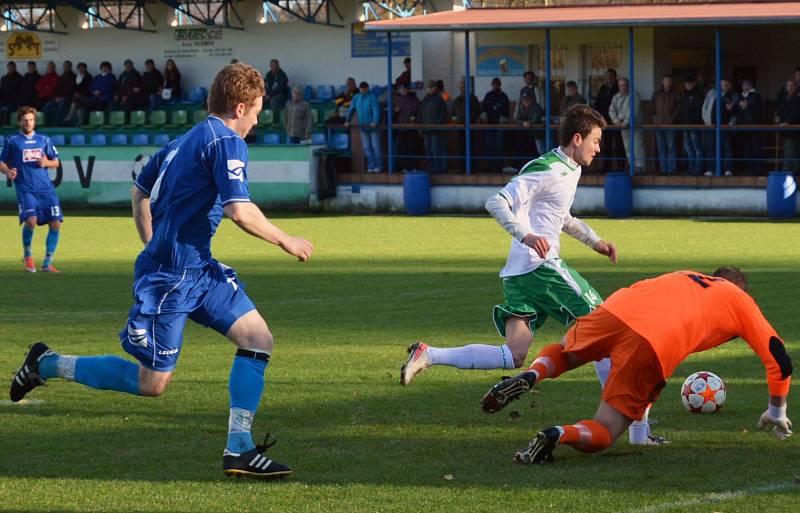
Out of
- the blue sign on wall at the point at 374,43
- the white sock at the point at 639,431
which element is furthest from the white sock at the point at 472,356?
Answer: the blue sign on wall at the point at 374,43

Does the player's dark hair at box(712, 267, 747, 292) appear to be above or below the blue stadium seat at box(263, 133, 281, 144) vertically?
below

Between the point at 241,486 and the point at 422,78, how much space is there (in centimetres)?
2638

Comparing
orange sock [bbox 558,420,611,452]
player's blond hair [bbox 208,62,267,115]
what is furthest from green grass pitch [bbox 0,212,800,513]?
player's blond hair [bbox 208,62,267,115]

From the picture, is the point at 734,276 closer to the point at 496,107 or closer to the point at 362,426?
the point at 362,426

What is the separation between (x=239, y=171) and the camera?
→ 20.9 ft

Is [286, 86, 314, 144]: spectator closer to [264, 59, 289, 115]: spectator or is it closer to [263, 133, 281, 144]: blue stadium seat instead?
[263, 133, 281, 144]: blue stadium seat

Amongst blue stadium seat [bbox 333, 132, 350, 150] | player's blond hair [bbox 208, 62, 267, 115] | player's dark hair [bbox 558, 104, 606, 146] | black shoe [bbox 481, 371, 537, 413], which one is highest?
player's blond hair [bbox 208, 62, 267, 115]

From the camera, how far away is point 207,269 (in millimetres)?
6684

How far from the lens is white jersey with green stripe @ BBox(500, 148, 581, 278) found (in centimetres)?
792

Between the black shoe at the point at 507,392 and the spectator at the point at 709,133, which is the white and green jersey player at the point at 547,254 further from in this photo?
the spectator at the point at 709,133

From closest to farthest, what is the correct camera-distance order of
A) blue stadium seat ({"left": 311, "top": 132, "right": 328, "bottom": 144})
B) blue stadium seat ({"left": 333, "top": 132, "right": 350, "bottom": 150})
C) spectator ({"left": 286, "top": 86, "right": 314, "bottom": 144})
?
spectator ({"left": 286, "top": 86, "right": 314, "bottom": 144})
blue stadium seat ({"left": 333, "top": 132, "right": 350, "bottom": 150})
blue stadium seat ({"left": 311, "top": 132, "right": 328, "bottom": 144})

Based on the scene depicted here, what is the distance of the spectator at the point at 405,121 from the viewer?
28391 mm

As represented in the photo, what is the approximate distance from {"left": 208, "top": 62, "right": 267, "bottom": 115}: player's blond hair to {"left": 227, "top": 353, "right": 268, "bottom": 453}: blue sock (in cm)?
115

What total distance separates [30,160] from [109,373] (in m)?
11.2
